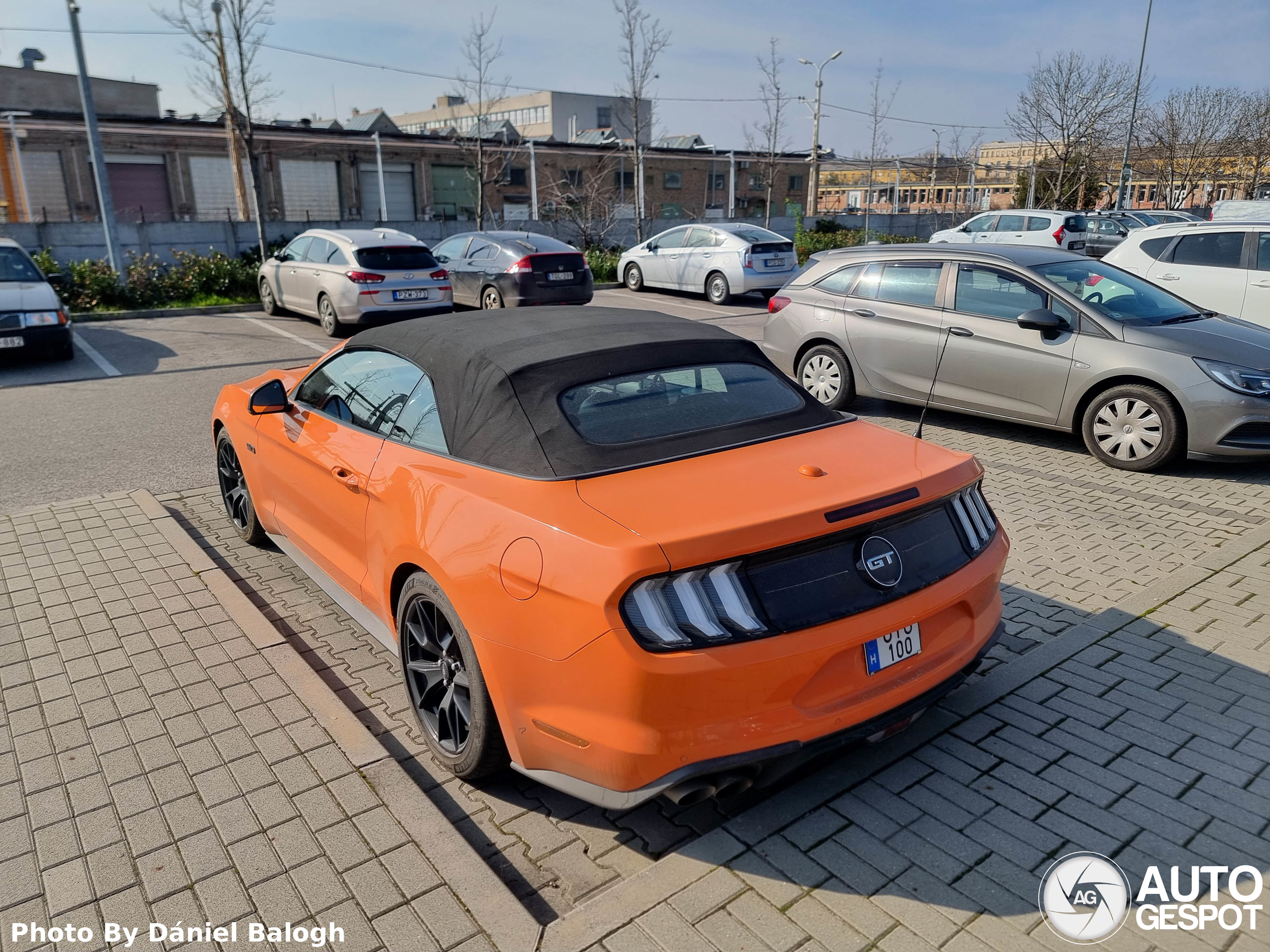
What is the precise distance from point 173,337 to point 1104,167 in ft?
121

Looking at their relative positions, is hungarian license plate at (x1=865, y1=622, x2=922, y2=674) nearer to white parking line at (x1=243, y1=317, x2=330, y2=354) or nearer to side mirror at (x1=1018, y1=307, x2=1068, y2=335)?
side mirror at (x1=1018, y1=307, x2=1068, y2=335)

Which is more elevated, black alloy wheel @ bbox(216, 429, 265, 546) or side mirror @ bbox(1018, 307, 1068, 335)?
side mirror @ bbox(1018, 307, 1068, 335)

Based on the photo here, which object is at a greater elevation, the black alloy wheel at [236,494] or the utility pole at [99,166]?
the utility pole at [99,166]

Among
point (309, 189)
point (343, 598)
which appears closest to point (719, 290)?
point (343, 598)

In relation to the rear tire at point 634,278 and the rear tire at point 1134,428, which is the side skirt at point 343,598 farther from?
the rear tire at point 634,278

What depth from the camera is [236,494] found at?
5.68m

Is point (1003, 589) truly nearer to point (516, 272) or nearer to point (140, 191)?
point (516, 272)

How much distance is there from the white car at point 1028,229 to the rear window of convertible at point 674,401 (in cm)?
1789

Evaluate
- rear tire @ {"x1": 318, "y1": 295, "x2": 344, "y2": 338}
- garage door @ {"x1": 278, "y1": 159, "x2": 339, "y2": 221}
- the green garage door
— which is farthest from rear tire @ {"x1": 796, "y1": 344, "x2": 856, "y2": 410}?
the green garage door

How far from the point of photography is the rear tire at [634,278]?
20.7 m

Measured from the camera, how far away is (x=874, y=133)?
Answer: 3731cm

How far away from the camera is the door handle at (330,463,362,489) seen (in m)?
3.83

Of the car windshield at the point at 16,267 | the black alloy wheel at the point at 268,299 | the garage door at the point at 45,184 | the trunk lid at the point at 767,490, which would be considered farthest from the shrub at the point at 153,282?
the garage door at the point at 45,184

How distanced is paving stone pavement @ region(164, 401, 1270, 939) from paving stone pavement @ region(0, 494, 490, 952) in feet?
0.95
